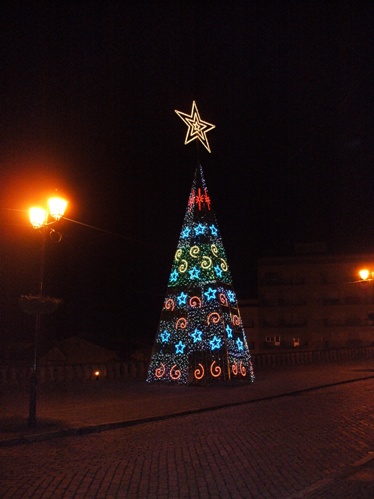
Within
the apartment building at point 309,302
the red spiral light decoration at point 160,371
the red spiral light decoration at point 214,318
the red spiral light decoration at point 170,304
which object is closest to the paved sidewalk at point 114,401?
the red spiral light decoration at point 160,371

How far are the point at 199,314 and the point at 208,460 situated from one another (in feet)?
32.3

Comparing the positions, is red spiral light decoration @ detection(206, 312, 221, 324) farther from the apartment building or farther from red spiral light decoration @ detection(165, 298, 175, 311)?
the apartment building

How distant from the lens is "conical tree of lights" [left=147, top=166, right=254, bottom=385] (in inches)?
670

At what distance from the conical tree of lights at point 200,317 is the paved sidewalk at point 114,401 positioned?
521 mm

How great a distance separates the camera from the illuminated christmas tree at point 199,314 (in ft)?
55.8

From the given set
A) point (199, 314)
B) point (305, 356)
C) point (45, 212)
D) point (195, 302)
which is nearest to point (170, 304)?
point (195, 302)

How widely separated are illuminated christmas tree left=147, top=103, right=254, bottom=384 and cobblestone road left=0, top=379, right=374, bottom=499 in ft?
17.1

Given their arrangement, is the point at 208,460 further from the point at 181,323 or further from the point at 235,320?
the point at 235,320

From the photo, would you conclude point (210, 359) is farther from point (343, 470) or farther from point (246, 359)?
point (343, 470)

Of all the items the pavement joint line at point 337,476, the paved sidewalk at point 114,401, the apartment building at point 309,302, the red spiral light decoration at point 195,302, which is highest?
the apartment building at point 309,302

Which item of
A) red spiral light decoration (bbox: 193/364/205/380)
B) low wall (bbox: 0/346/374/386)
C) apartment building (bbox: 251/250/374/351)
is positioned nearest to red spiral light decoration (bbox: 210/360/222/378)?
red spiral light decoration (bbox: 193/364/205/380)

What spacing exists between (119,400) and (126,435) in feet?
14.8

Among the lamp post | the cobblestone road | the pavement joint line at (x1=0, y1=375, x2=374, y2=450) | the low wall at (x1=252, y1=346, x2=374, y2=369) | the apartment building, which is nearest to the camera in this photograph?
the cobblestone road

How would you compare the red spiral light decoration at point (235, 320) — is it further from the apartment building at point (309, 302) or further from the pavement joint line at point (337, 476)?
the apartment building at point (309, 302)
